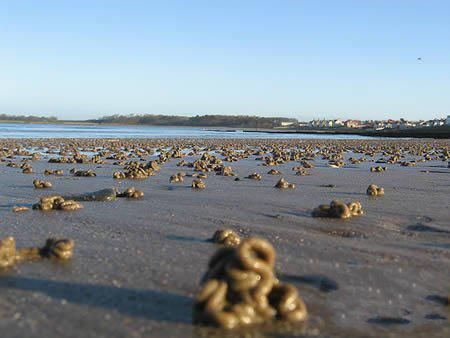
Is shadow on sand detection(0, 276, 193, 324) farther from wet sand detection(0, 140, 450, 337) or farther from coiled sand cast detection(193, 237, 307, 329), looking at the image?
coiled sand cast detection(193, 237, 307, 329)

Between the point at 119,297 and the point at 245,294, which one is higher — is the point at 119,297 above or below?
below

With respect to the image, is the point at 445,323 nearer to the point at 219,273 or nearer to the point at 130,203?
the point at 219,273

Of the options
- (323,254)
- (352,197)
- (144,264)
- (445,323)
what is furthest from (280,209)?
(445,323)

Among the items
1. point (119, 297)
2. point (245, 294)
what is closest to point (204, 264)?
point (119, 297)

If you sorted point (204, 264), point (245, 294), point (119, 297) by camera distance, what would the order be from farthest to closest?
1. point (204, 264)
2. point (119, 297)
3. point (245, 294)

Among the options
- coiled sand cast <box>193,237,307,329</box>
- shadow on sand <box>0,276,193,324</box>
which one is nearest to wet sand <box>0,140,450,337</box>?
shadow on sand <box>0,276,193,324</box>

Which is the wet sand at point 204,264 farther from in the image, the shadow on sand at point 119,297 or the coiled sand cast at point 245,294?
the coiled sand cast at point 245,294

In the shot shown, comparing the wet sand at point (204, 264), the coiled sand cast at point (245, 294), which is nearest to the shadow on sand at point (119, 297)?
the wet sand at point (204, 264)

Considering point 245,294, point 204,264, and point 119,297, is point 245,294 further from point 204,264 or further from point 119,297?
point 204,264
